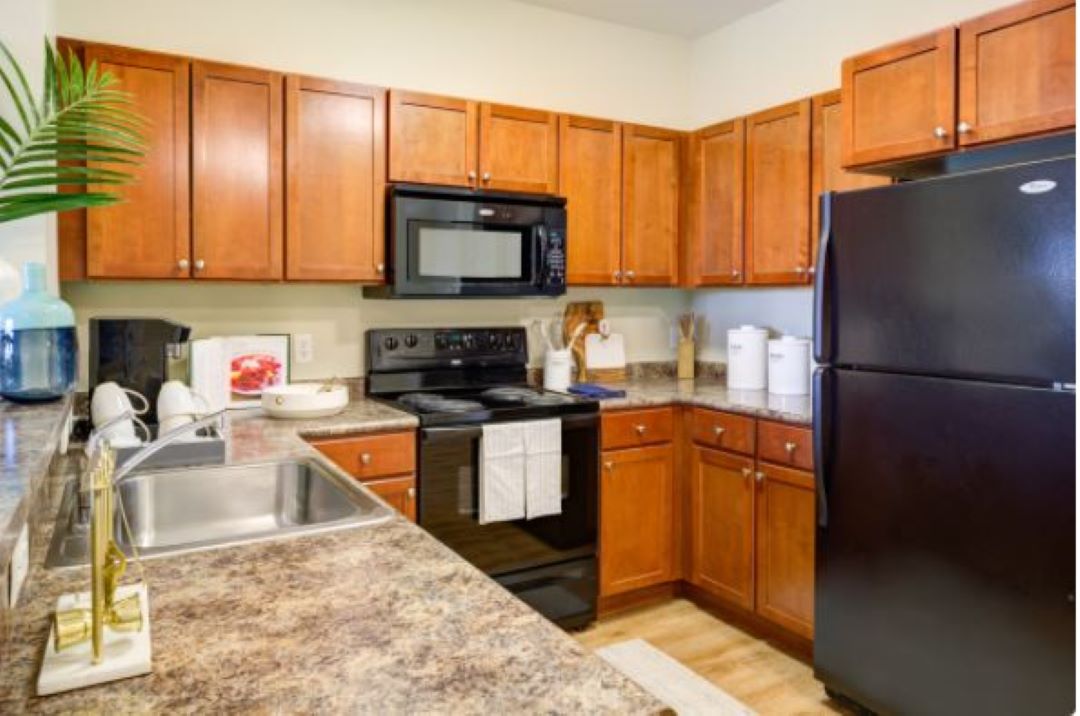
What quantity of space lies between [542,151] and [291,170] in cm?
105

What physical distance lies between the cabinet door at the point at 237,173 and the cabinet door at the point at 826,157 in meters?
2.01

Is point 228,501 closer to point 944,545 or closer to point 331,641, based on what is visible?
point 331,641

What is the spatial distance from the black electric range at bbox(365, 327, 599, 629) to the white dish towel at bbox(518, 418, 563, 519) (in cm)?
4

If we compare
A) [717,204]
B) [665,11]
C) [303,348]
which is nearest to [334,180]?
[303,348]

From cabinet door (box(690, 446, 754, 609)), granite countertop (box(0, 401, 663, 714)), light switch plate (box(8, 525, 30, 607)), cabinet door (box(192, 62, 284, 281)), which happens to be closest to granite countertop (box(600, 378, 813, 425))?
cabinet door (box(690, 446, 754, 609))

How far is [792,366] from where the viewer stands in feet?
10.3

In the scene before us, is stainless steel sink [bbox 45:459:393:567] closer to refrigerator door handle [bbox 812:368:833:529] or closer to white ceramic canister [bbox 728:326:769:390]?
refrigerator door handle [bbox 812:368:833:529]

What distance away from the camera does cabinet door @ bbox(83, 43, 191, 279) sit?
8.00 ft

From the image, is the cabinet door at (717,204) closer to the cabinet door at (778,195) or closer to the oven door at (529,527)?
the cabinet door at (778,195)

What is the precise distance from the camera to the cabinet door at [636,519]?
3061 millimetres

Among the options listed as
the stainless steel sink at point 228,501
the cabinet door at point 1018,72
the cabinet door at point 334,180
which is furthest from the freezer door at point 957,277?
the cabinet door at point 334,180

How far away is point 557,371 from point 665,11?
5.73ft

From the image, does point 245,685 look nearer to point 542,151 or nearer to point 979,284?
point 979,284

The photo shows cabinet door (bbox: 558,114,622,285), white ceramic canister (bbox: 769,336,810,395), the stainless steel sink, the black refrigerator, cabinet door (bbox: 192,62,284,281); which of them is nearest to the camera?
the stainless steel sink
